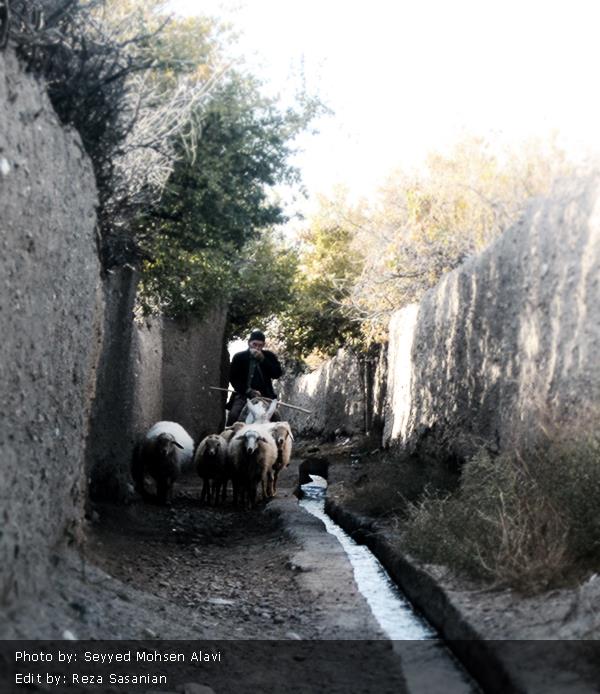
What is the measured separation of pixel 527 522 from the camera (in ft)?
22.6

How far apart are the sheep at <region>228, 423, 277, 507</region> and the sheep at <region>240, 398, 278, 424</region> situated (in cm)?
133

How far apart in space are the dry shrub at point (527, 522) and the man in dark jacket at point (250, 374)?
23.9 feet

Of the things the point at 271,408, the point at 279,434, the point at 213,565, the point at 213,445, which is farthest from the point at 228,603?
the point at 271,408

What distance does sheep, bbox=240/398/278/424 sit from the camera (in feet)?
50.7

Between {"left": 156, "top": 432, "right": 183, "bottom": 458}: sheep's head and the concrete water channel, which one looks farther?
{"left": 156, "top": 432, "right": 183, "bottom": 458}: sheep's head

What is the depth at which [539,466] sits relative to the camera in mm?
8156

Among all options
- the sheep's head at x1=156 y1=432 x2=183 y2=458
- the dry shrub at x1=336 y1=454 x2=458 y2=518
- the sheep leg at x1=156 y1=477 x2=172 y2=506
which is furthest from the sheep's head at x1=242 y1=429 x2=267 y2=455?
the dry shrub at x1=336 y1=454 x2=458 y2=518

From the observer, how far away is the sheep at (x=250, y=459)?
13.7 meters

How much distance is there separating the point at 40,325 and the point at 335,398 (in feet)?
78.4

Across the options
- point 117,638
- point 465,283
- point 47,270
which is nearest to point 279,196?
point 465,283

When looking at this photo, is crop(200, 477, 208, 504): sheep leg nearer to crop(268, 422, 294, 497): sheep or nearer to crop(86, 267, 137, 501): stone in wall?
crop(268, 422, 294, 497): sheep

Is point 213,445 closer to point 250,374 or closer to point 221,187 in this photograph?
point 250,374

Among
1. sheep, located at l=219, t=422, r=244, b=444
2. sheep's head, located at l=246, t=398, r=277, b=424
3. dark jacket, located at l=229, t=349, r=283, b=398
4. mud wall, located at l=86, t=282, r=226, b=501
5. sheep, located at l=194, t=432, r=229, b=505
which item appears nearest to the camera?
mud wall, located at l=86, t=282, r=226, b=501

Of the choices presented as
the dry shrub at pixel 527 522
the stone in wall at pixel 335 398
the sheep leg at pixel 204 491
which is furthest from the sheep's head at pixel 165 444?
the stone in wall at pixel 335 398
